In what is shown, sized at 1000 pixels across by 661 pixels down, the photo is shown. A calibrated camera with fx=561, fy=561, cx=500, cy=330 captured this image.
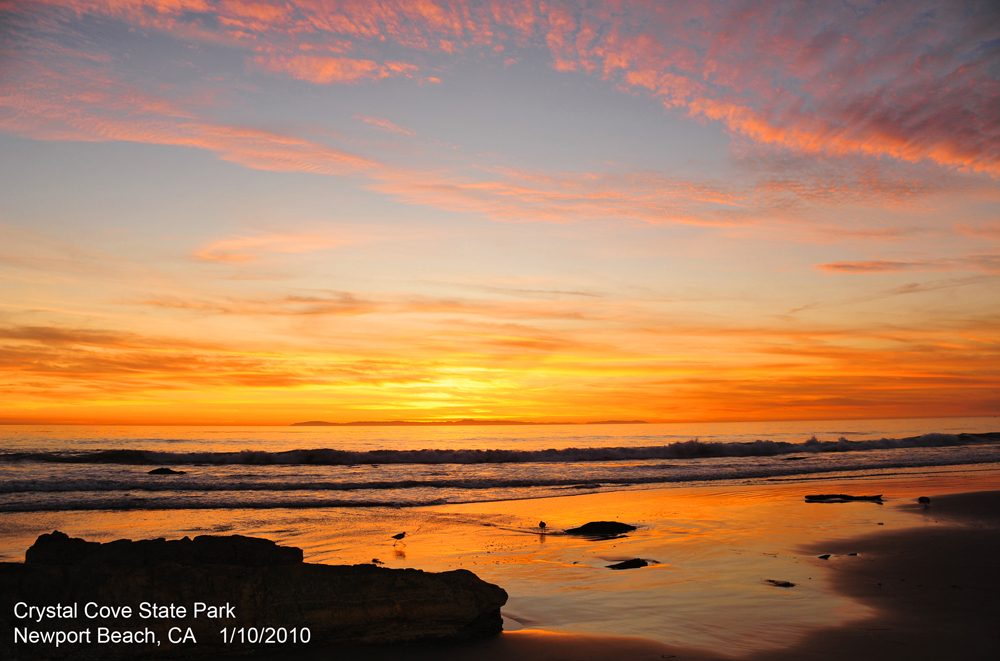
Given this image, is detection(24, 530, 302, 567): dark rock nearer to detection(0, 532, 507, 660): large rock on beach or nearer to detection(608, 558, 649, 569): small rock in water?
detection(0, 532, 507, 660): large rock on beach

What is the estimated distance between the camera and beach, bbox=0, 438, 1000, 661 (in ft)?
18.5

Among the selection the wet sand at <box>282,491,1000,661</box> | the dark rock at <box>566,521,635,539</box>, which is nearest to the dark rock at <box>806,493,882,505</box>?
the wet sand at <box>282,491,1000,661</box>

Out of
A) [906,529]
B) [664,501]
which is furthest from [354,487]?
[906,529]

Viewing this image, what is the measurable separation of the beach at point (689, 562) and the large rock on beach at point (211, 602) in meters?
0.24

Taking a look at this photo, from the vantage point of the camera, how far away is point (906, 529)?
11859mm

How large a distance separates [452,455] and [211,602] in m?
32.8

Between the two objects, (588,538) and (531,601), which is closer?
(531,601)

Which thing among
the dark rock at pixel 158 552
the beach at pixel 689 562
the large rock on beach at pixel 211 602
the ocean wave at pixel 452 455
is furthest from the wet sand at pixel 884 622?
the ocean wave at pixel 452 455

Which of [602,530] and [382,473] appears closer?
[602,530]

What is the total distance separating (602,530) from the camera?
1201cm

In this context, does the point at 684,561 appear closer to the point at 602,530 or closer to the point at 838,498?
the point at 602,530

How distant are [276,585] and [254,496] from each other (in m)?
15.7

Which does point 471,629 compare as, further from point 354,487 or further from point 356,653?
point 354,487

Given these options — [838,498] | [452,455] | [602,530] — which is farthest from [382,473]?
[838,498]
